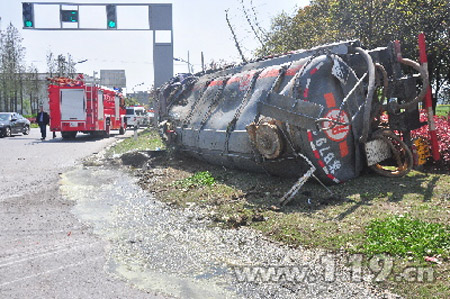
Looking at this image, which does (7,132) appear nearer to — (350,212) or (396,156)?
(396,156)

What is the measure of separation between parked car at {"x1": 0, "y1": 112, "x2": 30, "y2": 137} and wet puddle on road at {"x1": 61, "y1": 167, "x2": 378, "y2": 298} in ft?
67.8

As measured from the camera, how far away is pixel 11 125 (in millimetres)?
25391

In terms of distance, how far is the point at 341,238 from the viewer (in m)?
4.31

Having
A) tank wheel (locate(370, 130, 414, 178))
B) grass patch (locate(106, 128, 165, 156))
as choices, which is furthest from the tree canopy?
grass patch (locate(106, 128, 165, 156))

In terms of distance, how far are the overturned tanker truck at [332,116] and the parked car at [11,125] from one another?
20.9 m

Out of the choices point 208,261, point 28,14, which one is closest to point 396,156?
point 208,261

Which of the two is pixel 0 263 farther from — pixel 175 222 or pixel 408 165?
pixel 408 165

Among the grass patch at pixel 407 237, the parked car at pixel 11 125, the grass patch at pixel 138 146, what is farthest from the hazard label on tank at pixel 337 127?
the parked car at pixel 11 125

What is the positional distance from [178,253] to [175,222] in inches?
46.2

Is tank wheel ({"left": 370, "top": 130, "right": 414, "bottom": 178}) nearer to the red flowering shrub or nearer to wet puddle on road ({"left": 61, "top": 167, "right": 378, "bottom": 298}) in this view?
the red flowering shrub

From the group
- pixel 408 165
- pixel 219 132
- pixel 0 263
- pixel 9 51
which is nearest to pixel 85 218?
pixel 0 263

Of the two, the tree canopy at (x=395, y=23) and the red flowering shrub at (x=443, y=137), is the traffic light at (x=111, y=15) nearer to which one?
the tree canopy at (x=395, y=23)

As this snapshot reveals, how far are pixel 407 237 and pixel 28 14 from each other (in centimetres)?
2228

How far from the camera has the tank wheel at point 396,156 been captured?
6379 mm
